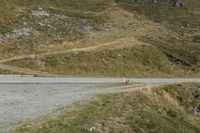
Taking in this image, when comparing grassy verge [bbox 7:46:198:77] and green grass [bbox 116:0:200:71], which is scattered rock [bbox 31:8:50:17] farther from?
grassy verge [bbox 7:46:198:77]

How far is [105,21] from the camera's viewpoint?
7962cm

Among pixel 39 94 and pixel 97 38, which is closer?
pixel 39 94

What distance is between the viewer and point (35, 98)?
2997cm

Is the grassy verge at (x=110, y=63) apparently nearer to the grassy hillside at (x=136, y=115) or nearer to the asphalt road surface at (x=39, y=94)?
the asphalt road surface at (x=39, y=94)

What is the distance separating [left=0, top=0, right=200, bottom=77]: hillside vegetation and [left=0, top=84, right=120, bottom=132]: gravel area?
1439cm

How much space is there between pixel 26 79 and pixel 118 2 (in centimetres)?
5788

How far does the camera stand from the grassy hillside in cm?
2373

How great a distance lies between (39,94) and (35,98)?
6.17 ft

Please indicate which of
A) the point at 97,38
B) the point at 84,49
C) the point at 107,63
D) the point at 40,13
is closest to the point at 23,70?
the point at 107,63

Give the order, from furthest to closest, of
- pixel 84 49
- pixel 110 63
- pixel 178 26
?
pixel 178 26, pixel 84 49, pixel 110 63

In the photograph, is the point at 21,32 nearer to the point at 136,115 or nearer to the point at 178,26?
the point at 178,26

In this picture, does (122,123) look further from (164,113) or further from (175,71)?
(175,71)

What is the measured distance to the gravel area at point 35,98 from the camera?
24.6 m

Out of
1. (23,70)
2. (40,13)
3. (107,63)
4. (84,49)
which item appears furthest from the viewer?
(40,13)
